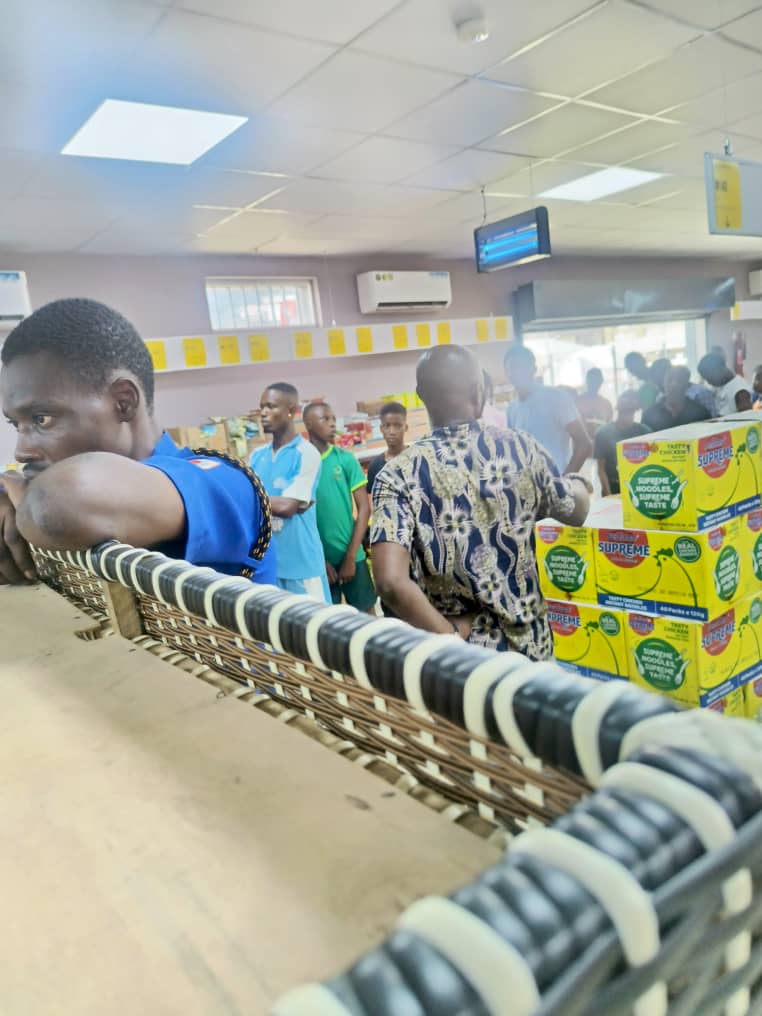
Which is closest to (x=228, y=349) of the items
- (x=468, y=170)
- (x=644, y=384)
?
(x=468, y=170)

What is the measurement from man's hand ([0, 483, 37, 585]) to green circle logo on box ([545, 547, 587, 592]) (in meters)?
1.97

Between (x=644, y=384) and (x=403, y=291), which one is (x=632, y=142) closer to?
(x=644, y=384)

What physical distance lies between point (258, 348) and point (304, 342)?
1.62 ft

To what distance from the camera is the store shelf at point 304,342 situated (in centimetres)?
602

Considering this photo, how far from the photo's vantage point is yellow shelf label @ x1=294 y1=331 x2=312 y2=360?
6637 mm

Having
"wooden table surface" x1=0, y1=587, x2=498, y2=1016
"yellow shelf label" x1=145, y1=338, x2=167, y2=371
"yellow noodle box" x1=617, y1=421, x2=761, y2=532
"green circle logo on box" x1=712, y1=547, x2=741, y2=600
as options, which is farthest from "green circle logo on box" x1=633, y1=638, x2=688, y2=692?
"yellow shelf label" x1=145, y1=338, x2=167, y2=371

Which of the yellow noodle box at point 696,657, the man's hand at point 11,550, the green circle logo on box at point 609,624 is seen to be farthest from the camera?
the green circle logo on box at point 609,624

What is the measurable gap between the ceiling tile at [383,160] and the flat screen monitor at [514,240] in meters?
0.89

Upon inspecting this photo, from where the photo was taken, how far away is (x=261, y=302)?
700 cm

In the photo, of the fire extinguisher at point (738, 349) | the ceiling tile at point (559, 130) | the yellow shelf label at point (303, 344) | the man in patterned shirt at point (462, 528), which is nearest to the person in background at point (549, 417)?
the ceiling tile at point (559, 130)

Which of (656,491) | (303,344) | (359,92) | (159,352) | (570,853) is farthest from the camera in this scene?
(303,344)

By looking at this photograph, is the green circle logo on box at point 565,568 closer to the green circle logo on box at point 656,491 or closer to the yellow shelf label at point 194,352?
the green circle logo on box at point 656,491

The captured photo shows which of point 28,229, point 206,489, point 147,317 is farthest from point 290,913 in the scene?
point 147,317

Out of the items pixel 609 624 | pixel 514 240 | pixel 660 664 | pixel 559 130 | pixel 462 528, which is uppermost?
pixel 559 130
